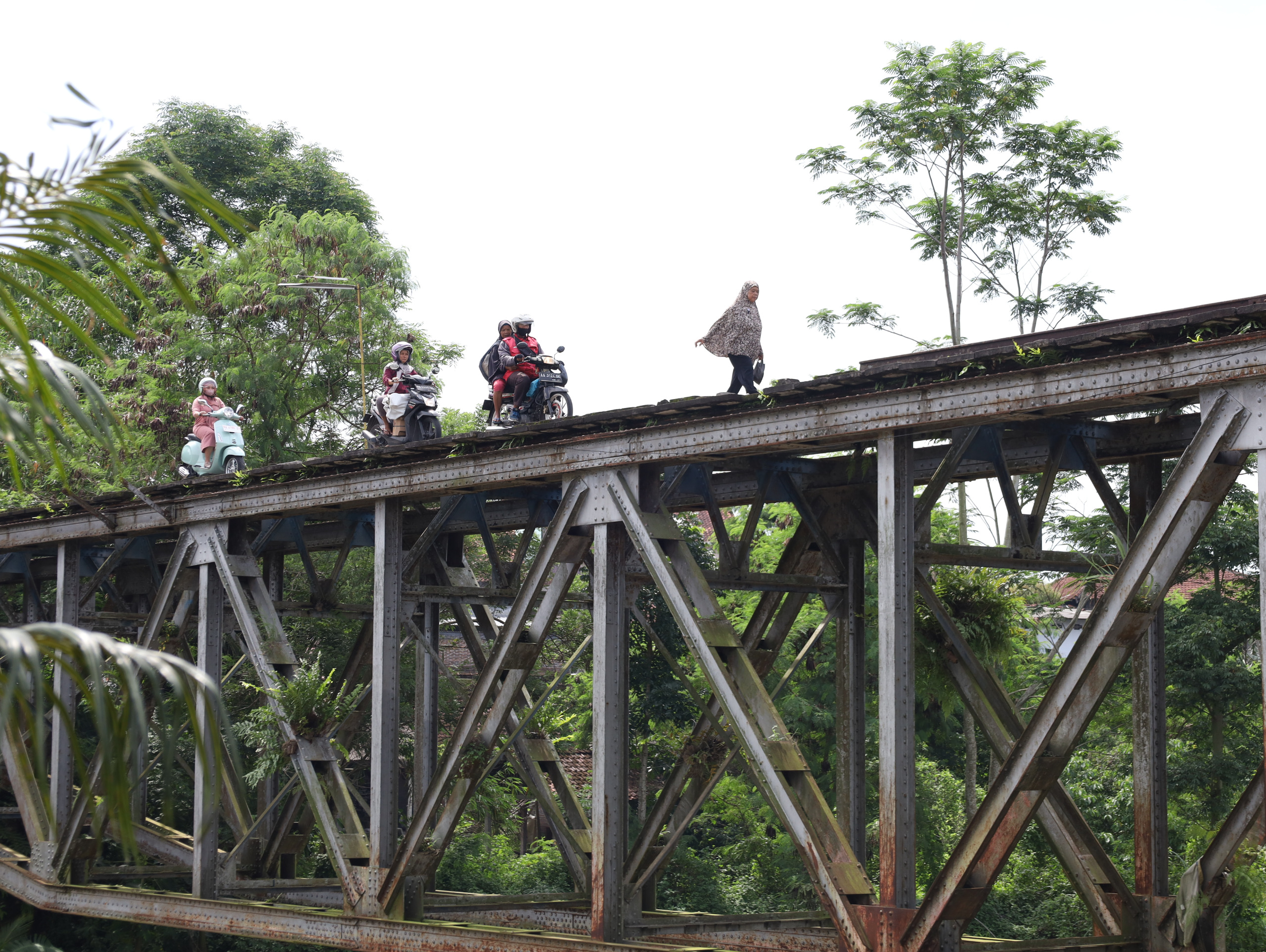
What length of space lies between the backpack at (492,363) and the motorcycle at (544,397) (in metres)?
0.17

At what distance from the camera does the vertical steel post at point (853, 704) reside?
1402 centimetres

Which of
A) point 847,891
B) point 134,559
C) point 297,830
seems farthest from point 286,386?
point 847,891

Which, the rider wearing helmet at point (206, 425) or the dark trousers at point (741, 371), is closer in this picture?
the dark trousers at point (741, 371)

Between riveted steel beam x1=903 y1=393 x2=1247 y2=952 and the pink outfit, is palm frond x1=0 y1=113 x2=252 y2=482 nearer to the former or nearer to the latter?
riveted steel beam x1=903 y1=393 x2=1247 y2=952

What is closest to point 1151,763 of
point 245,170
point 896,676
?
point 896,676

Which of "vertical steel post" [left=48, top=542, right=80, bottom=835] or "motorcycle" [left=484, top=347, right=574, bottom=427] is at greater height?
"motorcycle" [left=484, top=347, right=574, bottom=427]

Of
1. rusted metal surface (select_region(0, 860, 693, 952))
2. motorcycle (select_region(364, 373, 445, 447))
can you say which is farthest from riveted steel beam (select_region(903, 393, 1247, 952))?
motorcycle (select_region(364, 373, 445, 447))

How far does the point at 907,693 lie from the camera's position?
10156mm

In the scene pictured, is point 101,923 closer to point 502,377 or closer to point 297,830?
point 297,830

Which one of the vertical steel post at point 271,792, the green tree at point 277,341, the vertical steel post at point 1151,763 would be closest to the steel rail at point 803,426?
the vertical steel post at point 1151,763

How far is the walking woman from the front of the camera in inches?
522

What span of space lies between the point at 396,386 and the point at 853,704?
7.31 meters

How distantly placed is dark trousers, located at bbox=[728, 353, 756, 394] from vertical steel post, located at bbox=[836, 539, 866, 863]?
2.02 metres

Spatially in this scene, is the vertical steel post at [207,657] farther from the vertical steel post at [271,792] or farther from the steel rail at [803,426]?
the vertical steel post at [271,792]
